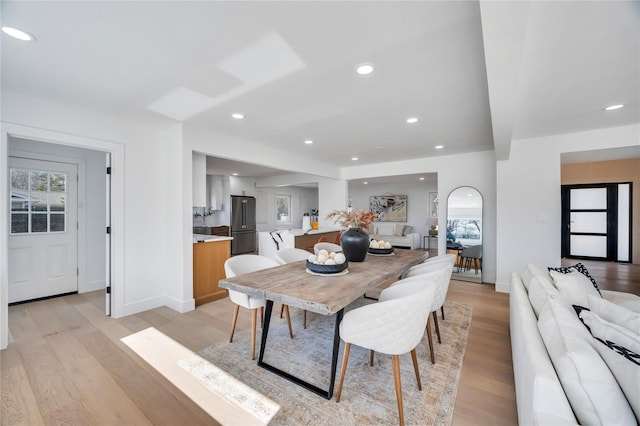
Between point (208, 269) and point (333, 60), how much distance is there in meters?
3.08

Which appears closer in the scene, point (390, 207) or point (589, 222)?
point (589, 222)

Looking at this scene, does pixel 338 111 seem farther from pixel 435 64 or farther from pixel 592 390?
pixel 592 390

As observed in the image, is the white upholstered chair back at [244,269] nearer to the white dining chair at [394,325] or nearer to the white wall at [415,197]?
the white dining chair at [394,325]

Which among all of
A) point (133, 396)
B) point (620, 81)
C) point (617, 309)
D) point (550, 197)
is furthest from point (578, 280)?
point (133, 396)

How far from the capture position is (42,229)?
372 cm

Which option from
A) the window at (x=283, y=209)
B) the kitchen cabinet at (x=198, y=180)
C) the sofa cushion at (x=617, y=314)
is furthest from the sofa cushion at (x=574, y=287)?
the window at (x=283, y=209)

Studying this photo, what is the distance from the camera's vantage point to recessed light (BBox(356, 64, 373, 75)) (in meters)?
1.99

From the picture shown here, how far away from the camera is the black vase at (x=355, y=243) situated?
8.87 ft

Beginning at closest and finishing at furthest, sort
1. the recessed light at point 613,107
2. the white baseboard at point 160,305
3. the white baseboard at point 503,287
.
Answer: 1. the recessed light at point 613,107
2. the white baseboard at point 160,305
3. the white baseboard at point 503,287

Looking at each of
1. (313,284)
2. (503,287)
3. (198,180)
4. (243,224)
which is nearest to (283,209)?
(243,224)

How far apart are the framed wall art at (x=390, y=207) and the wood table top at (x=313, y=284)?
716 centimetres

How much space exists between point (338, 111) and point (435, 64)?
113cm

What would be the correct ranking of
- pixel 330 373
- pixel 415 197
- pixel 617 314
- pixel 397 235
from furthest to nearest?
pixel 415 197 → pixel 397 235 → pixel 330 373 → pixel 617 314

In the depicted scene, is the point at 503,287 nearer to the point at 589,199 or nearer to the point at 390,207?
the point at 589,199
